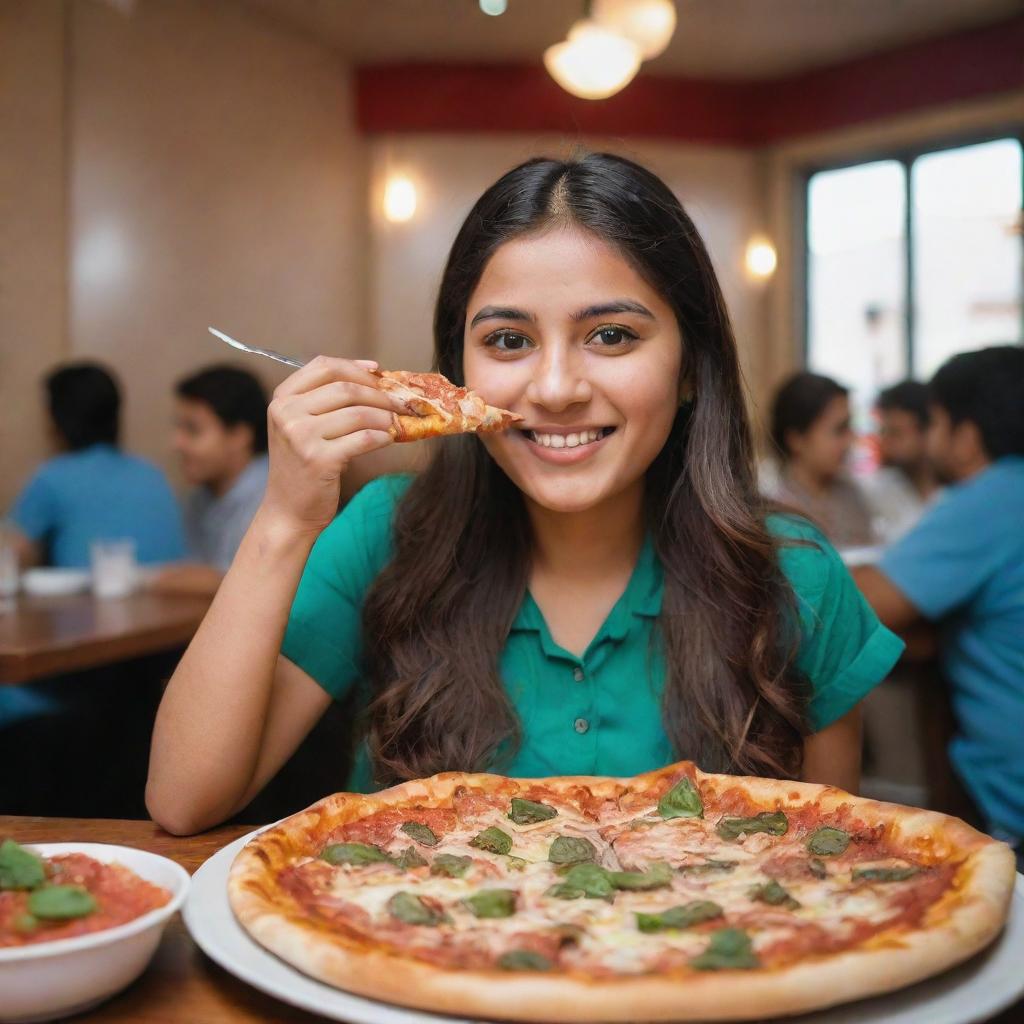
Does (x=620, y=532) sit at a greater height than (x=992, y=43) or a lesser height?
lesser

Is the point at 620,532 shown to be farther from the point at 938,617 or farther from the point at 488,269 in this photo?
the point at 938,617

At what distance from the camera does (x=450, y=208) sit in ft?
30.5

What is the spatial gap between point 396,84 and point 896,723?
6.24 meters

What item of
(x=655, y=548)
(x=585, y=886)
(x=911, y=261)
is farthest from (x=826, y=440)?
(x=585, y=886)

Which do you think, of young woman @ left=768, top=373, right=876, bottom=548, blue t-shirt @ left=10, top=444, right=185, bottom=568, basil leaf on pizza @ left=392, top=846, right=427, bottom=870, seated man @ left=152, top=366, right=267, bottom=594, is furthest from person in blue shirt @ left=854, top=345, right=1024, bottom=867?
blue t-shirt @ left=10, top=444, right=185, bottom=568

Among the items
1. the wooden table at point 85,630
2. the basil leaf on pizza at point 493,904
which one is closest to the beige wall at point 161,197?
the wooden table at point 85,630

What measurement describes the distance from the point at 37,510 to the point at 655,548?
3583 mm

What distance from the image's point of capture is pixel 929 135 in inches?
345

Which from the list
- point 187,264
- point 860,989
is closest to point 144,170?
point 187,264

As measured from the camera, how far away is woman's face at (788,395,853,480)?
5746 mm

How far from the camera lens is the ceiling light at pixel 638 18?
4.55m

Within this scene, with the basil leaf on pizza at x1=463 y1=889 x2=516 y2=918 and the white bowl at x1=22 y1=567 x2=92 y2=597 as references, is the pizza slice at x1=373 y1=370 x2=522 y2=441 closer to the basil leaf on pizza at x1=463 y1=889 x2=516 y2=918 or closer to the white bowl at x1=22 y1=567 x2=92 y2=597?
the basil leaf on pizza at x1=463 y1=889 x2=516 y2=918

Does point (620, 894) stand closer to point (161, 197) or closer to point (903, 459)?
point (903, 459)

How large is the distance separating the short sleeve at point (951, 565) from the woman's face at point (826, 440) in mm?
2831
